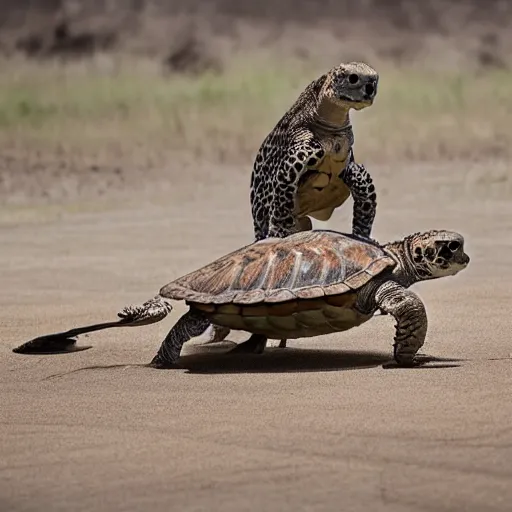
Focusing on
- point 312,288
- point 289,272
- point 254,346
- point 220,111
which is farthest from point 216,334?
point 220,111

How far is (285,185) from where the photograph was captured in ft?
22.9

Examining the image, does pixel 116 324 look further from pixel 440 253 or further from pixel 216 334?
pixel 440 253

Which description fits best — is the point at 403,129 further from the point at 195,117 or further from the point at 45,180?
the point at 45,180

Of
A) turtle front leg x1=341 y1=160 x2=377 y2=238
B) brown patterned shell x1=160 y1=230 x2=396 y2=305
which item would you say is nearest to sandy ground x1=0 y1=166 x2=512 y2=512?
brown patterned shell x1=160 y1=230 x2=396 y2=305

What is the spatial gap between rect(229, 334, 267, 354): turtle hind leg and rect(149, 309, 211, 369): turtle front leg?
39 cm

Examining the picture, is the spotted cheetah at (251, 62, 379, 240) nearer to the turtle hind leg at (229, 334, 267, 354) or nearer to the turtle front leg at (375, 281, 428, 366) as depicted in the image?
the turtle hind leg at (229, 334, 267, 354)

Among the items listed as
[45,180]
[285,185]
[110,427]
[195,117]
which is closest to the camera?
[110,427]

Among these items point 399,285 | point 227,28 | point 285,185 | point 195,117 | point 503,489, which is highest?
point 227,28

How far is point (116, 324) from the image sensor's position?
6.33 m

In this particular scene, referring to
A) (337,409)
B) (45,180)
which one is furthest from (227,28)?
(337,409)

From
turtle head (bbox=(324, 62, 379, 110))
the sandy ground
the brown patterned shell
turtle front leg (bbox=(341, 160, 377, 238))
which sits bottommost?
the sandy ground

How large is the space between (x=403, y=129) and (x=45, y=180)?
496 cm

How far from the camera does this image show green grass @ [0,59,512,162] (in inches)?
707

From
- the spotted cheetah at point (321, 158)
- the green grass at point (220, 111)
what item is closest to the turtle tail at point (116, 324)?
the spotted cheetah at point (321, 158)
